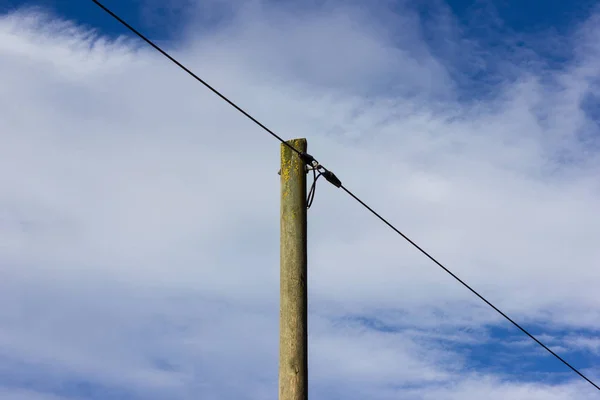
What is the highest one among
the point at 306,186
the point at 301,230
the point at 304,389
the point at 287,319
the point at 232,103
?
the point at 232,103

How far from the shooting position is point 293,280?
841 cm

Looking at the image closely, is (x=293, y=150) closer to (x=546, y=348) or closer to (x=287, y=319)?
(x=287, y=319)

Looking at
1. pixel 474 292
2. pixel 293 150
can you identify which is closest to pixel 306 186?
pixel 293 150

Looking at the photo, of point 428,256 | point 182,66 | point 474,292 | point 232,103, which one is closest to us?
point 182,66

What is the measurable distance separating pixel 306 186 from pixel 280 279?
118cm

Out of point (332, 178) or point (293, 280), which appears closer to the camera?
point (293, 280)

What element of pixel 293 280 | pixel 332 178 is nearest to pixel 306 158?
pixel 332 178

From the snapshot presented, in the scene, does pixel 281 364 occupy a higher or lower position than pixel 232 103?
lower

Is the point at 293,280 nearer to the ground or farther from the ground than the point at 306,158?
nearer to the ground

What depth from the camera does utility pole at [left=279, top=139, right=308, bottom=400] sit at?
8.00m

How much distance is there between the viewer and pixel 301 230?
8.72 metres

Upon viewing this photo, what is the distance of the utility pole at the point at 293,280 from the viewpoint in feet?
26.2

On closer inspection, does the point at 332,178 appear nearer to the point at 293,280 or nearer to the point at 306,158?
the point at 306,158

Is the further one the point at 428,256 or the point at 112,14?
the point at 428,256
